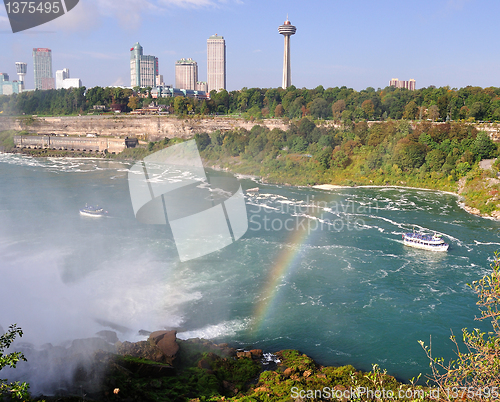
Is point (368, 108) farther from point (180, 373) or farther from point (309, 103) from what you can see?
point (180, 373)

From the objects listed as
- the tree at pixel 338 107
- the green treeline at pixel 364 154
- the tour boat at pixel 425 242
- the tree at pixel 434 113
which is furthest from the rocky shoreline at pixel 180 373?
the tree at pixel 338 107

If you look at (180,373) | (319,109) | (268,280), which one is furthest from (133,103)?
(180,373)

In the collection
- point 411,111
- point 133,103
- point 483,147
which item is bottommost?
point 483,147

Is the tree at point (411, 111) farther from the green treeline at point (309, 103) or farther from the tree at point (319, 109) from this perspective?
the tree at point (319, 109)

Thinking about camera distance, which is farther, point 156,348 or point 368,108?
point 368,108

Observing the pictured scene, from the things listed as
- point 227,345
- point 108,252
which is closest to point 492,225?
point 227,345

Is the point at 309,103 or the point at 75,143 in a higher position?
the point at 309,103

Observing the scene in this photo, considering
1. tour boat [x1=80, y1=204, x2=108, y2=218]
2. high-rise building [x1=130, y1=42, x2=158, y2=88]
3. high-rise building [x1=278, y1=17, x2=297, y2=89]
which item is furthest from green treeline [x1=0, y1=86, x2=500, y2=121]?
high-rise building [x1=130, y1=42, x2=158, y2=88]
